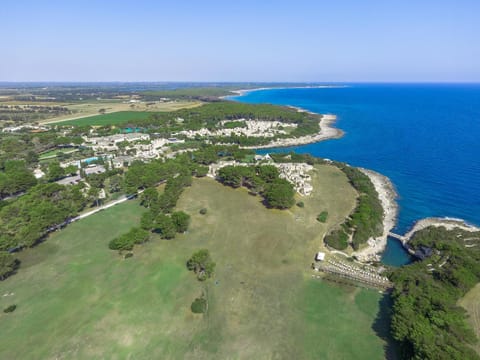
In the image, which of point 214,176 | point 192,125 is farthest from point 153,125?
point 214,176

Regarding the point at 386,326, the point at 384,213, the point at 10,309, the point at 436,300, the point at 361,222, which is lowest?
the point at 384,213

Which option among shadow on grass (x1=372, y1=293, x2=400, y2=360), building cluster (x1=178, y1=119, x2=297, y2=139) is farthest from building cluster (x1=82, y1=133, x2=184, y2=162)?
shadow on grass (x1=372, y1=293, x2=400, y2=360)

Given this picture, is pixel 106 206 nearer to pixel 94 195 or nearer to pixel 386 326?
pixel 94 195

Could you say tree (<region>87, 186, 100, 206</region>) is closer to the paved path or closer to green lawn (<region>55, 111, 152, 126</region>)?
the paved path

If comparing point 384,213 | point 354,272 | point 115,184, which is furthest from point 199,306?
point 115,184

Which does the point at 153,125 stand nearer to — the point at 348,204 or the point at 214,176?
the point at 214,176

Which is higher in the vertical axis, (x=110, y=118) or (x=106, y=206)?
(x=110, y=118)

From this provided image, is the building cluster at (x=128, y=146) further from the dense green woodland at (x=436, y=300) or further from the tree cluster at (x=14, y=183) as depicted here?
the dense green woodland at (x=436, y=300)

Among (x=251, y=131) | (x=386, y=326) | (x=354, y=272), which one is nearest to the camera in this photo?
(x=386, y=326)
